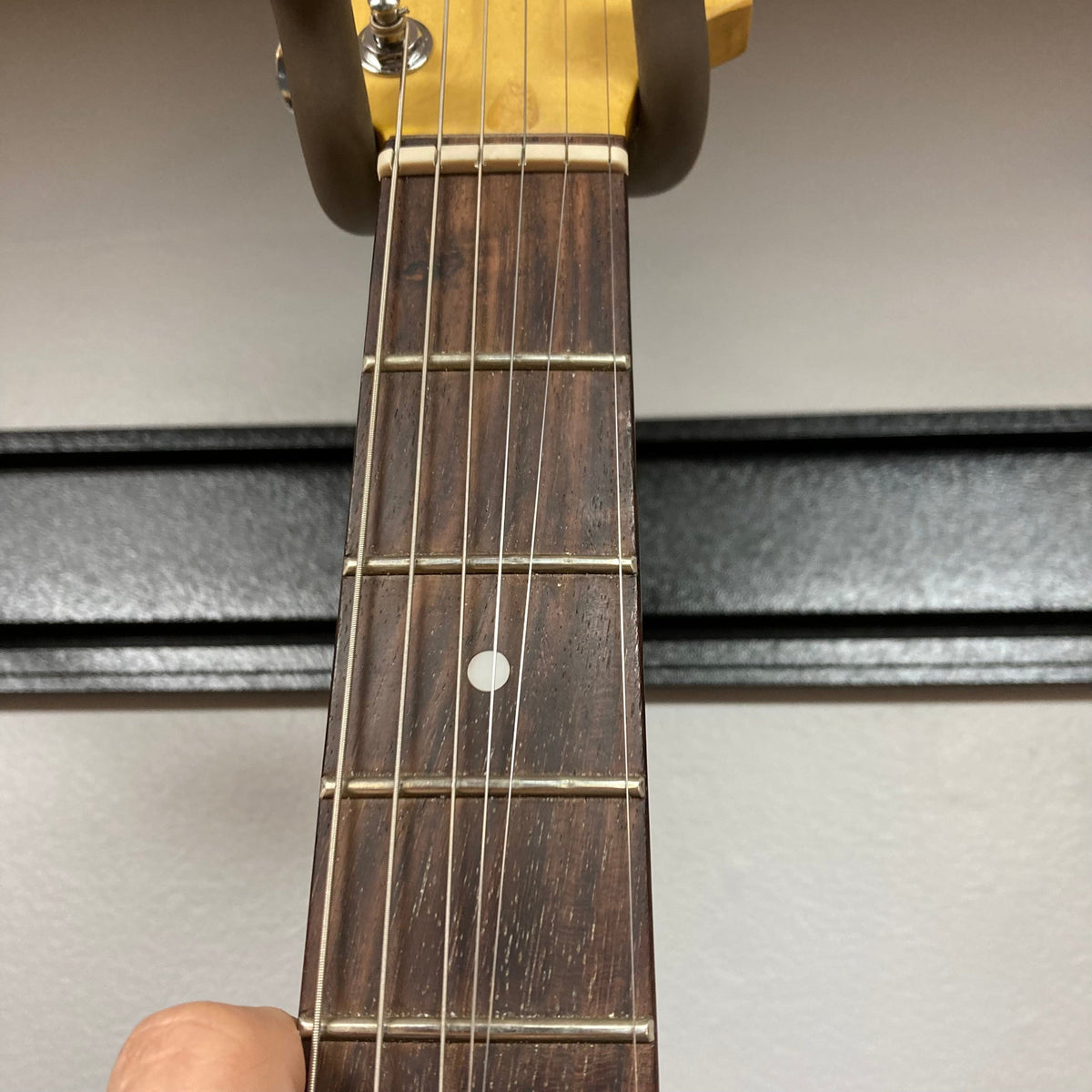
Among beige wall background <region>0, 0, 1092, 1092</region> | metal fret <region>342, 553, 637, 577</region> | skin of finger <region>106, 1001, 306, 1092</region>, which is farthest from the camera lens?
beige wall background <region>0, 0, 1092, 1092</region>

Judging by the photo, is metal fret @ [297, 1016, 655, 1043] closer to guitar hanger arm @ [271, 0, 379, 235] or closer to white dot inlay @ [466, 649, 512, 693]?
white dot inlay @ [466, 649, 512, 693]

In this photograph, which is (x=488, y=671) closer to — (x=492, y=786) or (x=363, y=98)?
(x=492, y=786)

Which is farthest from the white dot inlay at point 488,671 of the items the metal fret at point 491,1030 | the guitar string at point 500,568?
the metal fret at point 491,1030

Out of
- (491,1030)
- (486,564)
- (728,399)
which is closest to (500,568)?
(486,564)

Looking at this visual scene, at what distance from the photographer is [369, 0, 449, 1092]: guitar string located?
302 mm

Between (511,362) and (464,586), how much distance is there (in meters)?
0.10

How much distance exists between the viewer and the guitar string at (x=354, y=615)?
0.30 m

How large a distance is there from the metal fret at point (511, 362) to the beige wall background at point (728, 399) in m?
0.26

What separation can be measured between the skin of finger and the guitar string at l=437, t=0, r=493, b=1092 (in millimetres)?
50

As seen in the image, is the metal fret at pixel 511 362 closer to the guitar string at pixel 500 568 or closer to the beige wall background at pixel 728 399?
the guitar string at pixel 500 568

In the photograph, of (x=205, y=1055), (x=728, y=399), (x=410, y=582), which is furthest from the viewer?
(x=728, y=399)

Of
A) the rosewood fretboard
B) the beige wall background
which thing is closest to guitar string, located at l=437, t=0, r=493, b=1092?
the rosewood fretboard

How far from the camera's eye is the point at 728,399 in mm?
656

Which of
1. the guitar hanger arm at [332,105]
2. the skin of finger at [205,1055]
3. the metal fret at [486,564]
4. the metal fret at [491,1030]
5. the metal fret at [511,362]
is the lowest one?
the skin of finger at [205,1055]
